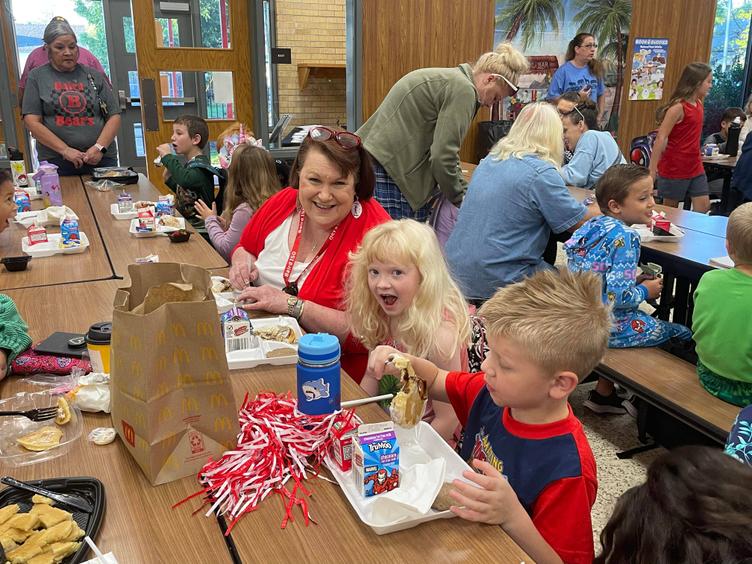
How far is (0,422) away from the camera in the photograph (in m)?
1.41

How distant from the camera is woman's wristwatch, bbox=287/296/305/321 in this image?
2104mm

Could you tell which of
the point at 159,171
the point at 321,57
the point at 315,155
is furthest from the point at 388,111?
the point at 321,57

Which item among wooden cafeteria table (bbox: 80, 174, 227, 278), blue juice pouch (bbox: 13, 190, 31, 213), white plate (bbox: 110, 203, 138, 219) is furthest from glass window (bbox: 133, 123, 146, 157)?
white plate (bbox: 110, 203, 138, 219)

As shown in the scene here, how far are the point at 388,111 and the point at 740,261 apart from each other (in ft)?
6.62

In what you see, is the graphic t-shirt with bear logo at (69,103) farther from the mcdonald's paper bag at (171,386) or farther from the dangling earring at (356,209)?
the mcdonald's paper bag at (171,386)

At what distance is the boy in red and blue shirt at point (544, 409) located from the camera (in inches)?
47.1

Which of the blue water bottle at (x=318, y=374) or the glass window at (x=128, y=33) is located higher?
the glass window at (x=128, y=33)

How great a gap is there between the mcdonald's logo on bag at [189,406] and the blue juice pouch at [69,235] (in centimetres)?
201

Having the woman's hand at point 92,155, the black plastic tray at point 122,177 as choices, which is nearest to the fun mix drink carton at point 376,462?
the black plastic tray at point 122,177

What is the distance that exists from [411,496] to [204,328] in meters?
0.48

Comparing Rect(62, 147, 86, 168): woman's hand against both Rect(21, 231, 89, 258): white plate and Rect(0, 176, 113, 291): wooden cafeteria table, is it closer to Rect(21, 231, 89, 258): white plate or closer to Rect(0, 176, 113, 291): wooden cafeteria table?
Rect(0, 176, 113, 291): wooden cafeteria table

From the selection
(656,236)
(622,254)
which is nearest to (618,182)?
(622,254)

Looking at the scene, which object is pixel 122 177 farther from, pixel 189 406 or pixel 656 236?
pixel 189 406

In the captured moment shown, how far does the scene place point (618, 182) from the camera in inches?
117
